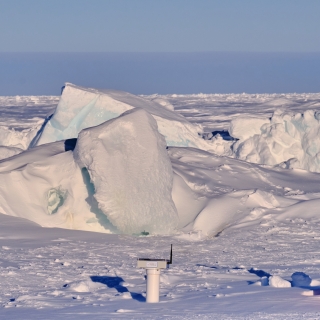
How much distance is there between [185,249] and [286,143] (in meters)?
9.10

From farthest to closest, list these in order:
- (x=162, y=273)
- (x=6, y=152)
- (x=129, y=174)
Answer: (x=6, y=152)
(x=129, y=174)
(x=162, y=273)

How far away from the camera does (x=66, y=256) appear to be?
843 cm

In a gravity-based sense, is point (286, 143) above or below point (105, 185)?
above

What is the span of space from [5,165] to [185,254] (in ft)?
11.7

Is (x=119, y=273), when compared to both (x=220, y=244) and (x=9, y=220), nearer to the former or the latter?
(x=220, y=244)

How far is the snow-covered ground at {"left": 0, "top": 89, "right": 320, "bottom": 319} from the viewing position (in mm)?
5863

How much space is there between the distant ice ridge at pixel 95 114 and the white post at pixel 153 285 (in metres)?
9.55

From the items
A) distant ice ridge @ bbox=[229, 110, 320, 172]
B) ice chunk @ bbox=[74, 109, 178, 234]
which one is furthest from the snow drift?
distant ice ridge @ bbox=[229, 110, 320, 172]

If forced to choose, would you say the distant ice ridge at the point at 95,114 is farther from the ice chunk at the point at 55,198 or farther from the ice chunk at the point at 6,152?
the ice chunk at the point at 55,198

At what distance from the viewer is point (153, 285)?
5914 mm

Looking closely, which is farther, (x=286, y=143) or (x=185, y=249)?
(x=286, y=143)

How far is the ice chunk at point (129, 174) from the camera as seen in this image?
1009 centimetres

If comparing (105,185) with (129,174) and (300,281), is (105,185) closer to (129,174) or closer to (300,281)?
(129,174)

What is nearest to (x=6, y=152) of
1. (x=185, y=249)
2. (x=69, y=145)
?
(x=69, y=145)
